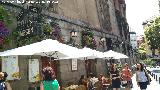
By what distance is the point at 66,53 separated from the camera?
32.9ft

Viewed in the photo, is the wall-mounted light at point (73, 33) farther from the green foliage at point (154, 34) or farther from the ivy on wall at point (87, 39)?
the green foliage at point (154, 34)

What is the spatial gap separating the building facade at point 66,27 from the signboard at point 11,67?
1.12ft

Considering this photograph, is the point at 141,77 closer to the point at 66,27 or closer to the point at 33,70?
the point at 33,70

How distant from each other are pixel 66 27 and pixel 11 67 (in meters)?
6.20

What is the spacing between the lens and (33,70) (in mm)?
12453

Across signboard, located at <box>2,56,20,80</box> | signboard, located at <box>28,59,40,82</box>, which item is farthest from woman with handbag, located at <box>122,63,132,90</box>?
signboard, located at <box>2,56,20,80</box>

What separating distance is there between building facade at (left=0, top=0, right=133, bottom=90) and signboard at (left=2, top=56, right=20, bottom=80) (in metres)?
0.34

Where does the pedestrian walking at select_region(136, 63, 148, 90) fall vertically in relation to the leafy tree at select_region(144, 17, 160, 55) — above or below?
below

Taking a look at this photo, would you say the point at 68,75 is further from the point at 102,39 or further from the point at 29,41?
the point at 102,39

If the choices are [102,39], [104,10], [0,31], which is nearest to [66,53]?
[0,31]

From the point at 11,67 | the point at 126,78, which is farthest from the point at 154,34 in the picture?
the point at 11,67

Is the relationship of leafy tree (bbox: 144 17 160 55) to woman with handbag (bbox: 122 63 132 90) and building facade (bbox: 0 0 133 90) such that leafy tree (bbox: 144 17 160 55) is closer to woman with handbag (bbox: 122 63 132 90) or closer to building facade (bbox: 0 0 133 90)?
building facade (bbox: 0 0 133 90)

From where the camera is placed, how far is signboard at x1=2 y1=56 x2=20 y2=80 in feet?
35.4

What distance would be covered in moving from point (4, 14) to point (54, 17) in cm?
485
